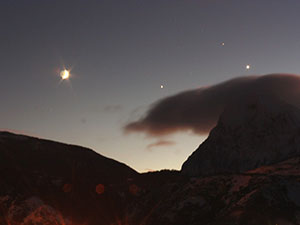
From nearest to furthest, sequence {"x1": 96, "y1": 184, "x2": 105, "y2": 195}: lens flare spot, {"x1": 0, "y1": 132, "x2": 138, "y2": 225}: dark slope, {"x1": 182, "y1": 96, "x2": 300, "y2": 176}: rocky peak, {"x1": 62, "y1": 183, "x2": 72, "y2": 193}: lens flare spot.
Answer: {"x1": 0, "y1": 132, "x2": 138, "y2": 225}: dark slope < {"x1": 62, "y1": 183, "x2": 72, "y2": 193}: lens flare spot < {"x1": 96, "y1": 184, "x2": 105, "y2": 195}: lens flare spot < {"x1": 182, "y1": 96, "x2": 300, "y2": 176}: rocky peak

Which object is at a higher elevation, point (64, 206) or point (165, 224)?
point (64, 206)

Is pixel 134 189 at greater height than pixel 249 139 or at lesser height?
lesser

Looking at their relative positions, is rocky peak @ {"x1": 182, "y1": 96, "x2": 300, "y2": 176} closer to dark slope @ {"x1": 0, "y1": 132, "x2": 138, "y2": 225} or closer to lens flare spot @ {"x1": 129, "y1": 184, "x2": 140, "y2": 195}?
dark slope @ {"x1": 0, "y1": 132, "x2": 138, "y2": 225}

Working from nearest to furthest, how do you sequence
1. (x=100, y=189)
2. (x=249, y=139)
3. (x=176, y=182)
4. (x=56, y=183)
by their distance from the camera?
(x=176, y=182), (x=56, y=183), (x=100, y=189), (x=249, y=139)

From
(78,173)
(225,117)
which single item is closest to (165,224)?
(78,173)

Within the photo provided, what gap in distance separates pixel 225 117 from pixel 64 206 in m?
86.5

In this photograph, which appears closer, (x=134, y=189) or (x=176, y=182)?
(x=176, y=182)

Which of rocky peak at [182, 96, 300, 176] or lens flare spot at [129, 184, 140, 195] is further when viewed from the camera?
rocky peak at [182, 96, 300, 176]

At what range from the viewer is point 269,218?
6431 centimetres

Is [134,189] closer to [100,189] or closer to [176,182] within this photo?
[100,189]

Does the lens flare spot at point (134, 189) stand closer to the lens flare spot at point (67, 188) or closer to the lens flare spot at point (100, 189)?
the lens flare spot at point (100, 189)

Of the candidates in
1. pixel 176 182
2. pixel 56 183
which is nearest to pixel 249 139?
pixel 176 182

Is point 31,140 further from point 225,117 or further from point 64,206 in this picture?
point 225,117

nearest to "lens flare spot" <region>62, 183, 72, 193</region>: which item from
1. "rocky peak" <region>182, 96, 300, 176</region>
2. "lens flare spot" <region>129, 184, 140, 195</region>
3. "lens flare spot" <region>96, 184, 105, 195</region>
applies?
"lens flare spot" <region>96, 184, 105, 195</region>
